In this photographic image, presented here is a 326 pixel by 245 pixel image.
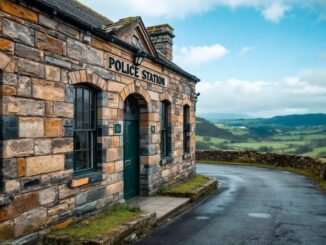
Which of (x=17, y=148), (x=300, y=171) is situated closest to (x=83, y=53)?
(x=17, y=148)

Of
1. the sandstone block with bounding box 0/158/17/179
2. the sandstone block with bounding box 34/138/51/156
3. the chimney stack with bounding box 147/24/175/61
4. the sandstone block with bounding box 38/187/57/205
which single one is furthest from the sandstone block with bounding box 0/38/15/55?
the chimney stack with bounding box 147/24/175/61

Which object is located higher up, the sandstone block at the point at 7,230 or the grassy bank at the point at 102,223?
the sandstone block at the point at 7,230

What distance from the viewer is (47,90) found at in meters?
6.02

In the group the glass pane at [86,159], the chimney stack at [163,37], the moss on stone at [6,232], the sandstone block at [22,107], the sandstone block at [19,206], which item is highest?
the chimney stack at [163,37]

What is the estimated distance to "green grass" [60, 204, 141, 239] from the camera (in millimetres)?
5964

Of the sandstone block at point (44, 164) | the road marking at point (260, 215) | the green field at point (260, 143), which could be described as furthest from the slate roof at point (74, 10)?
the green field at point (260, 143)

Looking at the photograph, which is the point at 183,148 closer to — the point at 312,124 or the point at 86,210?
the point at 86,210

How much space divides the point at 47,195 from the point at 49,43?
277cm

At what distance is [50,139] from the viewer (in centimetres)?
608

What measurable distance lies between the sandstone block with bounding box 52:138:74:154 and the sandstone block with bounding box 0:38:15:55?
1.78m

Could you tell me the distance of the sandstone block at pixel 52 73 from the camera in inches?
237

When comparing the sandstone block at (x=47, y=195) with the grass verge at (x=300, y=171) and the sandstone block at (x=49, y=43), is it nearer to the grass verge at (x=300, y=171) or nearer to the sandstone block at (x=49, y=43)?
the sandstone block at (x=49, y=43)

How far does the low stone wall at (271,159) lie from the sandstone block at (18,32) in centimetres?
1408

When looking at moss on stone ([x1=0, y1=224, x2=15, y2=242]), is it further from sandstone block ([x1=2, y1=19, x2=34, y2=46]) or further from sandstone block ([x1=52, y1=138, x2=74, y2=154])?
sandstone block ([x1=2, y1=19, x2=34, y2=46])
